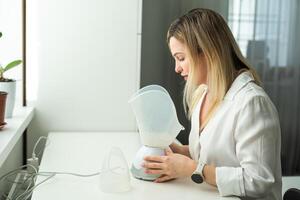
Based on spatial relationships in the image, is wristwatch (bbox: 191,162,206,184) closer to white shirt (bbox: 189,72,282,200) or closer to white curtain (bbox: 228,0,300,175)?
white shirt (bbox: 189,72,282,200)

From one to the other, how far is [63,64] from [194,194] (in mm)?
1135

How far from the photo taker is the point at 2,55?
196cm

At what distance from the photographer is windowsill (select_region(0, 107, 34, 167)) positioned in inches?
50.3

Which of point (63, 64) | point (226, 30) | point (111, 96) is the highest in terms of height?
point (226, 30)

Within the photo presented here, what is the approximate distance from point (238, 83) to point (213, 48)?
0.15 metres

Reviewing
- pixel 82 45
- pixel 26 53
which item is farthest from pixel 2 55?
pixel 82 45

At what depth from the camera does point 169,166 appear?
3.95 ft

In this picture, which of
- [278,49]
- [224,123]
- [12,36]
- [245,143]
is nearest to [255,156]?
[245,143]

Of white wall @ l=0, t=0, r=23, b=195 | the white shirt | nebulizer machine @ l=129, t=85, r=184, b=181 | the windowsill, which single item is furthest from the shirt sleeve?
white wall @ l=0, t=0, r=23, b=195

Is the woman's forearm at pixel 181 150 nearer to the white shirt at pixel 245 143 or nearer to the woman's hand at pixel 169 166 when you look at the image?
the white shirt at pixel 245 143

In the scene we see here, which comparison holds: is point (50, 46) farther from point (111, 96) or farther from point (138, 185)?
point (138, 185)

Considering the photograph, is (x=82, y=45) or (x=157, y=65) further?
(x=157, y=65)

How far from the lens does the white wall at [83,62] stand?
195 centimetres

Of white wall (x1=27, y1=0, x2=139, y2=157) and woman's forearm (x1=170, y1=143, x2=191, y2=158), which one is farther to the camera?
white wall (x1=27, y1=0, x2=139, y2=157)
